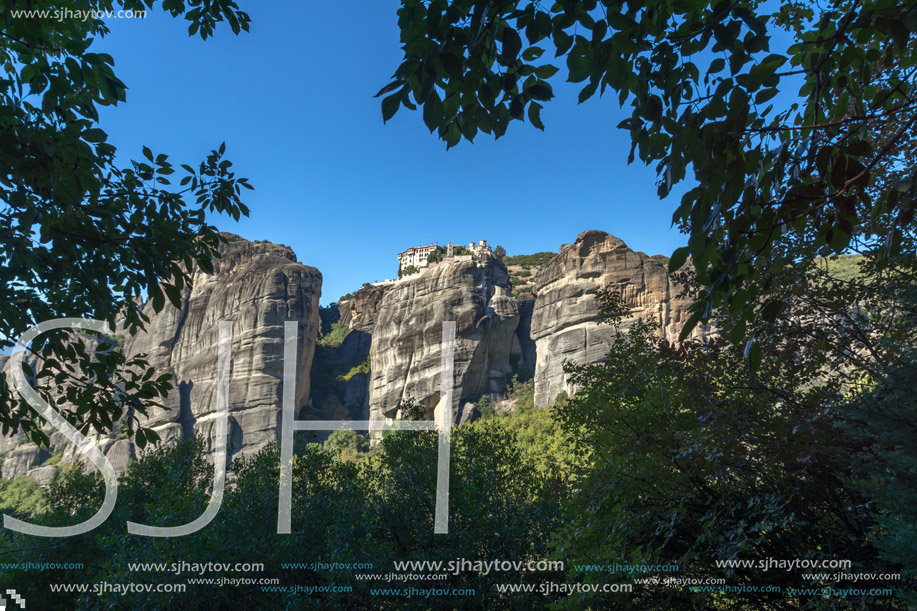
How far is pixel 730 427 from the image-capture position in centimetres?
516

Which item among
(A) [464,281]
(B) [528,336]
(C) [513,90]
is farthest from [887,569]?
(B) [528,336]

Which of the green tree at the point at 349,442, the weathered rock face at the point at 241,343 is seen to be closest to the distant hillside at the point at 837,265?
the weathered rock face at the point at 241,343

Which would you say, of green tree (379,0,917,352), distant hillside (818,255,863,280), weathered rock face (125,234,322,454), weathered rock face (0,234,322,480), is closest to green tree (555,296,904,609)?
distant hillside (818,255,863,280)

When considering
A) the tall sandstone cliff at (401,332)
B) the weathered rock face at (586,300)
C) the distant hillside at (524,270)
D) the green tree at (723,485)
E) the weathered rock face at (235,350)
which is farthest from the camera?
the distant hillside at (524,270)

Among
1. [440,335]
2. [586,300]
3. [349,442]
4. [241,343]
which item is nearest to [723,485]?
[586,300]

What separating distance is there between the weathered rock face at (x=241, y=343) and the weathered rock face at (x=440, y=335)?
6.86 metres

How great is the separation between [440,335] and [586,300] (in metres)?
11.7

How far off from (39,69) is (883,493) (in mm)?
6158

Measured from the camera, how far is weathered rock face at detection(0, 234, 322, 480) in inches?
1607

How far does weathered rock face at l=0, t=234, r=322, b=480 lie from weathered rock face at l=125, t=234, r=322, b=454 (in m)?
0.08

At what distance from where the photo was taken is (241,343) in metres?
42.9

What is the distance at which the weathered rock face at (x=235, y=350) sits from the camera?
134 ft

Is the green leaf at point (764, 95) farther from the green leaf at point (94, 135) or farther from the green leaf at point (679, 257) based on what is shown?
the green leaf at point (94, 135)

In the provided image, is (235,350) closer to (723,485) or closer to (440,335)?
(440,335)
